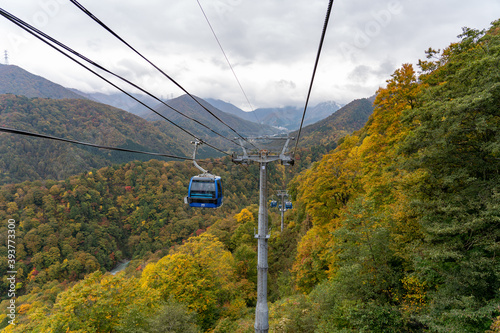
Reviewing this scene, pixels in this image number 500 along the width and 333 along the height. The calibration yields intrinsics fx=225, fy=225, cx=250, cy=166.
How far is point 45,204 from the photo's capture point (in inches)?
3775

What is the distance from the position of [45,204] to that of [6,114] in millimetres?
167312

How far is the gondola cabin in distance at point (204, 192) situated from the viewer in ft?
37.8

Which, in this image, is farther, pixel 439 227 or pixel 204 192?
pixel 204 192

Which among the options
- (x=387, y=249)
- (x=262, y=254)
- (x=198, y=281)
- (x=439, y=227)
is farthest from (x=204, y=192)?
(x=198, y=281)

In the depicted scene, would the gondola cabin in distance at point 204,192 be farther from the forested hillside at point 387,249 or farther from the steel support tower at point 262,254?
the steel support tower at point 262,254

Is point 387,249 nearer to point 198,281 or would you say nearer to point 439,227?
point 439,227

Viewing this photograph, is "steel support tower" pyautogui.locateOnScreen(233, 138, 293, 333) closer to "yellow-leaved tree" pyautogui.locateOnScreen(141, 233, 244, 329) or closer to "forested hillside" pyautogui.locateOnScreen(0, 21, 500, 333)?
"forested hillside" pyautogui.locateOnScreen(0, 21, 500, 333)

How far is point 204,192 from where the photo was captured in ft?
38.1

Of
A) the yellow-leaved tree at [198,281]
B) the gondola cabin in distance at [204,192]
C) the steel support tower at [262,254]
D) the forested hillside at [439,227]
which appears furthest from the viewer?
the yellow-leaved tree at [198,281]

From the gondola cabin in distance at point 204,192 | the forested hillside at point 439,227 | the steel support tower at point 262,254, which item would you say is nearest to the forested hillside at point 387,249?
the forested hillside at point 439,227

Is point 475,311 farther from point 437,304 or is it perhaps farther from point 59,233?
point 59,233

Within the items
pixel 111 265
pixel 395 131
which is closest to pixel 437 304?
pixel 395 131

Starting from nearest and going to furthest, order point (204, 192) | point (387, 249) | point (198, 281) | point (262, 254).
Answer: point (262, 254)
point (387, 249)
point (204, 192)
point (198, 281)

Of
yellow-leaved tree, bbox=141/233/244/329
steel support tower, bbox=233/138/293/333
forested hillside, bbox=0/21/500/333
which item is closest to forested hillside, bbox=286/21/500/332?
forested hillside, bbox=0/21/500/333
